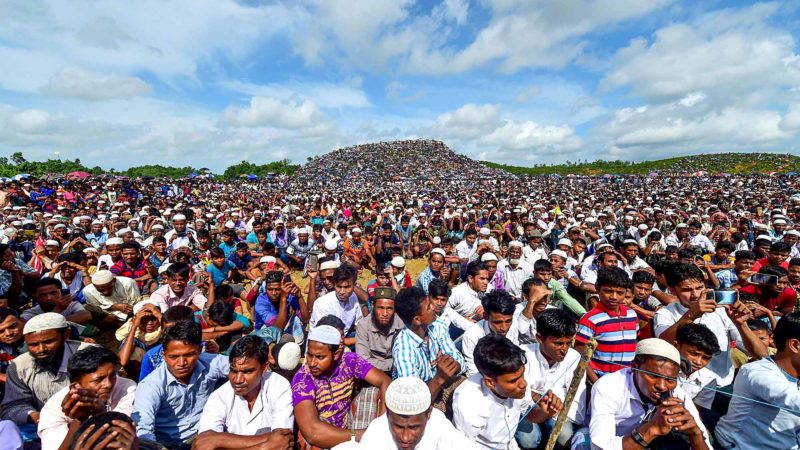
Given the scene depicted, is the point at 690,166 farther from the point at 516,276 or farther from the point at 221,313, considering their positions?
the point at 221,313

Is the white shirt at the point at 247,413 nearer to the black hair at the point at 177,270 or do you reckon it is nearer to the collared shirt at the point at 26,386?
the collared shirt at the point at 26,386

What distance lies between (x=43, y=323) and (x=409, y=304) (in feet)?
10.3

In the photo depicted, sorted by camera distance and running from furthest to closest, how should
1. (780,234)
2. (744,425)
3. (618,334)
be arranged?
1. (780,234)
2. (618,334)
3. (744,425)

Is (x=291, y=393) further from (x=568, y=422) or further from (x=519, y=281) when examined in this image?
(x=519, y=281)

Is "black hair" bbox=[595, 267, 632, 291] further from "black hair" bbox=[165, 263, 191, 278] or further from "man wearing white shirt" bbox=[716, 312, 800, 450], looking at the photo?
"black hair" bbox=[165, 263, 191, 278]

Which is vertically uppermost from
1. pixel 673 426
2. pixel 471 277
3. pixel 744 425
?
pixel 471 277

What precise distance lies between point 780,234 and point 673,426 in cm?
988

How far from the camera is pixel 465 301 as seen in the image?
16.3 ft

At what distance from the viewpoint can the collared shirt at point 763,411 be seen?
8.05 ft

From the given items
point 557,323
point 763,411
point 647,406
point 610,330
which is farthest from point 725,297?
point 557,323

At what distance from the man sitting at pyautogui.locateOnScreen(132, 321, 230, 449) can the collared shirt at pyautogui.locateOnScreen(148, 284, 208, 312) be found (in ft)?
6.69

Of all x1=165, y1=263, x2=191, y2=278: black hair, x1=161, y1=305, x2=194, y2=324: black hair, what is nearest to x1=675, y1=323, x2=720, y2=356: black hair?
x1=161, y1=305, x2=194, y2=324: black hair

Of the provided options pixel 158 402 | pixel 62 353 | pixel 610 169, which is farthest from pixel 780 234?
pixel 610 169

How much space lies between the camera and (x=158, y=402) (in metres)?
2.85
